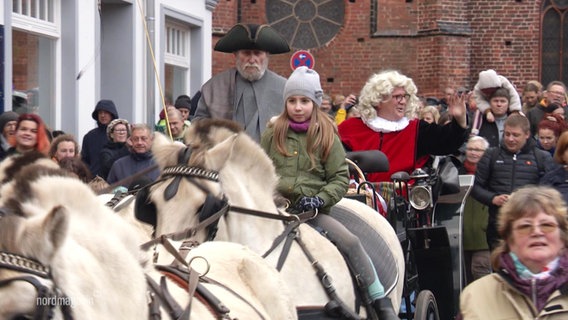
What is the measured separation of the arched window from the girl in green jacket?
27.2 m

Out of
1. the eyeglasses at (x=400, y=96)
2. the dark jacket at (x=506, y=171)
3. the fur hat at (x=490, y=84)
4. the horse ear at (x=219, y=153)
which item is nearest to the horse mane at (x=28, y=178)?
the horse ear at (x=219, y=153)

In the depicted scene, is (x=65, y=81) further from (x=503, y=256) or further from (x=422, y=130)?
(x=503, y=256)

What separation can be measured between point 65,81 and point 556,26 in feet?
69.8

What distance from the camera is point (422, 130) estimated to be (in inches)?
372

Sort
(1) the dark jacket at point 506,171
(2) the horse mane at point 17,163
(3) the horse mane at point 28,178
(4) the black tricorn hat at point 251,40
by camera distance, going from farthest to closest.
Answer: (1) the dark jacket at point 506,171 < (4) the black tricorn hat at point 251,40 < (2) the horse mane at point 17,163 < (3) the horse mane at point 28,178

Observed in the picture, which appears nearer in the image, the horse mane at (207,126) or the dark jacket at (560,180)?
the horse mane at (207,126)

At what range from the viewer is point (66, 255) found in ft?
9.96

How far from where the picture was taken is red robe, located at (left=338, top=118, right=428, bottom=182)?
9.52 meters

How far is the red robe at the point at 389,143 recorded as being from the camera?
952 cm

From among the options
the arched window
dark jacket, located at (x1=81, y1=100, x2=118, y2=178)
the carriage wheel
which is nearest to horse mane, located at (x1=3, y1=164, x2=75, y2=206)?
the carriage wheel

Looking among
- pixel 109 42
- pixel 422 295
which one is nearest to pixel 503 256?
pixel 422 295

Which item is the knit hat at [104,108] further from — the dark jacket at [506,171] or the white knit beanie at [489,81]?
the dark jacket at [506,171]

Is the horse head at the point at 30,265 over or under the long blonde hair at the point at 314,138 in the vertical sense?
under

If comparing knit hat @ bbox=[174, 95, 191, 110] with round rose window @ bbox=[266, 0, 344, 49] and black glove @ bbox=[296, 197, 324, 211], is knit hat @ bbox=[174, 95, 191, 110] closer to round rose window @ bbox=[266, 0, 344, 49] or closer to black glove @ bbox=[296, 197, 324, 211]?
black glove @ bbox=[296, 197, 324, 211]
